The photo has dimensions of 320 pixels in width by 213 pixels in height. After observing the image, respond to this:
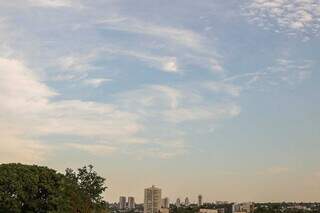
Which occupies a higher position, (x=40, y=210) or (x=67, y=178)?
(x=67, y=178)

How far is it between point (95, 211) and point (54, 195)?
768 cm

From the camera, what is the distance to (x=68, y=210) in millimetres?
57219

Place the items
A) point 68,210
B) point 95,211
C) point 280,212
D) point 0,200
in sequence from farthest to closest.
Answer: point 280,212 < point 95,211 < point 68,210 < point 0,200

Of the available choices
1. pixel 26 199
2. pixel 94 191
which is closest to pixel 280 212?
pixel 94 191

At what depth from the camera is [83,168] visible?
65312mm

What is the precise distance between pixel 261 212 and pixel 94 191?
5156 inches

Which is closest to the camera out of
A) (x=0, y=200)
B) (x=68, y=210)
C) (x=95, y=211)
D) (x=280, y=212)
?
(x=0, y=200)

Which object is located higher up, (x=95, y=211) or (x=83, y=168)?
(x=83, y=168)

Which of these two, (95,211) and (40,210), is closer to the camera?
(40,210)

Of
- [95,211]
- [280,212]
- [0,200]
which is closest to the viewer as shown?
[0,200]

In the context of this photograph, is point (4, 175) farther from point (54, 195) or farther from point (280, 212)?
point (280, 212)

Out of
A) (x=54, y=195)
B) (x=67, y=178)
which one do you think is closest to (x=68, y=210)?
(x=54, y=195)

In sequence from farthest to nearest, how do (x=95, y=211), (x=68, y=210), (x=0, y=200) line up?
1. (x=95, y=211)
2. (x=68, y=210)
3. (x=0, y=200)

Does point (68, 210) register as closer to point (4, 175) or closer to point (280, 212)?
point (4, 175)
